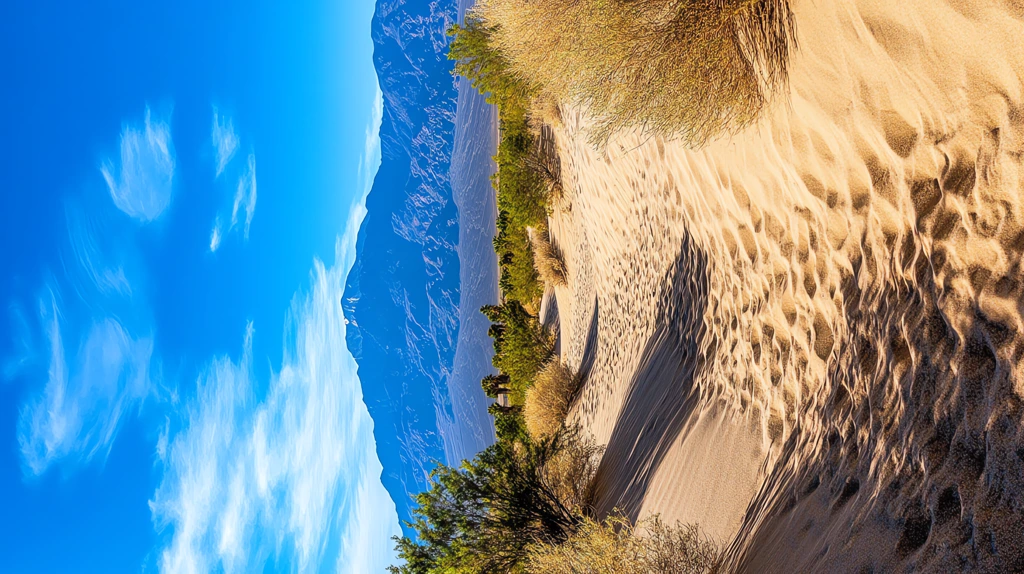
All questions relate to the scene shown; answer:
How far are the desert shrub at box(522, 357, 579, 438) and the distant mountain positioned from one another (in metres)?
69.6

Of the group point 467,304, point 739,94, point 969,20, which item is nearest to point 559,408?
point 739,94

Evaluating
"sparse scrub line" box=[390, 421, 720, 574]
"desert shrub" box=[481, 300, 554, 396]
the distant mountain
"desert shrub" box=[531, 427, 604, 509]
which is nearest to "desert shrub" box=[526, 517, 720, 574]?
"sparse scrub line" box=[390, 421, 720, 574]

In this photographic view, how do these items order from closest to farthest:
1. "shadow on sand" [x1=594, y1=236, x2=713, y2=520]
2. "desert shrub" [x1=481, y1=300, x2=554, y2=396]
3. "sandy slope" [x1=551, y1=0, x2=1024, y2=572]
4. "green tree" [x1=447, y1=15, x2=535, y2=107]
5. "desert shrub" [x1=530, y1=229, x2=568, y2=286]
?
"sandy slope" [x1=551, y1=0, x2=1024, y2=572] < "shadow on sand" [x1=594, y1=236, x2=713, y2=520] < "green tree" [x1=447, y1=15, x2=535, y2=107] < "desert shrub" [x1=530, y1=229, x2=568, y2=286] < "desert shrub" [x1=481, y1=300, x2=554, y2=396]

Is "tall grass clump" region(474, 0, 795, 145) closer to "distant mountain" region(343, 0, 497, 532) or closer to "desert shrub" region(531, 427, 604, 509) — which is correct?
"desert shrub" region(531, 427, 604, 509)

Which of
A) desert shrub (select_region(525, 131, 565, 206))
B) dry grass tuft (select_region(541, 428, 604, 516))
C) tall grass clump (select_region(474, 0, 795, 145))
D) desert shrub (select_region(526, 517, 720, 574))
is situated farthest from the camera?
desert shrub (select_region(525, 131, 565, 206))

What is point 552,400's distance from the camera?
15.6 m

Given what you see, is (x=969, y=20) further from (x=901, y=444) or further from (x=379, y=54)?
(x=379, y=54)

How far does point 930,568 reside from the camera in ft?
9.54

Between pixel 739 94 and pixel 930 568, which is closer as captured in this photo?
pixel 930 568

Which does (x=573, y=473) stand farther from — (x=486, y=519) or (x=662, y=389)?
(x=662, y=389)

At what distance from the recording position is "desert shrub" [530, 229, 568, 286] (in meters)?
21.2

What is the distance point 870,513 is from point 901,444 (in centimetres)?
47

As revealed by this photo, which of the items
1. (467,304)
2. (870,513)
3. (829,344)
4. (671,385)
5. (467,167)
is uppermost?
(467,167)

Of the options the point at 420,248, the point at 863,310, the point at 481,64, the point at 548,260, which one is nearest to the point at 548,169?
the point at 548,260
